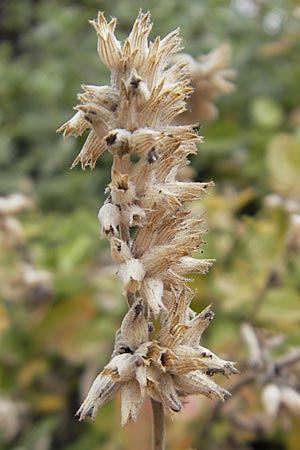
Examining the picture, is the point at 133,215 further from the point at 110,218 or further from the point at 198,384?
the point at 198,384

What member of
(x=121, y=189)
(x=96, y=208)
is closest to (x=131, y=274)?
(x=121, y=189)

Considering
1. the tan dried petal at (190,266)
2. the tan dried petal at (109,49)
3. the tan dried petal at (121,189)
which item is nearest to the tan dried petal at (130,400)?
the tan dried petal at (190,266)

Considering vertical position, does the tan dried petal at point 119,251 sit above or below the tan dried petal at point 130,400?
above

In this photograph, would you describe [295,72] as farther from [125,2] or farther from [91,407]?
[91,407]

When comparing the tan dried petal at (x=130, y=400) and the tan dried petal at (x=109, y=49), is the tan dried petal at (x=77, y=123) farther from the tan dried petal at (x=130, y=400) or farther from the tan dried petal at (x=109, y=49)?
the tan dried petal at (x=130, y=400)

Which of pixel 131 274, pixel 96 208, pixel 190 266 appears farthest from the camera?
pixel 96 208

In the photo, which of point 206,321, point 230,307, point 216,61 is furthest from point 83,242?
point 206,321
